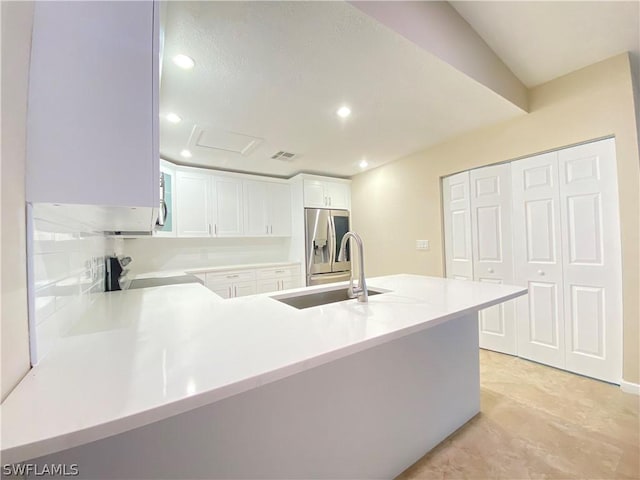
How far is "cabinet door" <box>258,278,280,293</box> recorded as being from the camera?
144 inches

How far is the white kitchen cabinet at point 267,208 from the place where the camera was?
3867 millimetres

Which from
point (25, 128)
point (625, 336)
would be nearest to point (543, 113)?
point (625, 336)

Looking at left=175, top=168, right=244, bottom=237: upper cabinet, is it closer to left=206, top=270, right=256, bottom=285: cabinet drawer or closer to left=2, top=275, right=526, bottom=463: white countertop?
left=206, top=270, right=256, bottom=285: cabinet drawer

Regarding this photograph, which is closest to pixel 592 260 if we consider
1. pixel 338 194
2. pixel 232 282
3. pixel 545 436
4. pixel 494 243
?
pixel 494 243

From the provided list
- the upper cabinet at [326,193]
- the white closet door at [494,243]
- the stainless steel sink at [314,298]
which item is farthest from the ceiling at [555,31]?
the upper cabinet at [326,193]

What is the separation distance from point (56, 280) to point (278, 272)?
3061 mm

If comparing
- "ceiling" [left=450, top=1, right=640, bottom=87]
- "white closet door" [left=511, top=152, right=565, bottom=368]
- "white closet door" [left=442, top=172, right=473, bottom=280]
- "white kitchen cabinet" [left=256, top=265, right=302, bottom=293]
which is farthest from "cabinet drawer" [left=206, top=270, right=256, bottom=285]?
"ceiling" [left=450, top=1, right=640, bottom=87]

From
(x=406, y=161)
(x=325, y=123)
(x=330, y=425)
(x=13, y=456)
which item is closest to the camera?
(x=13, y=456)

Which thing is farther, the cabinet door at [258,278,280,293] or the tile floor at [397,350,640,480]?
the cabinet door at [258,278,280,293]

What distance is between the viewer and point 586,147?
2072 millimetres

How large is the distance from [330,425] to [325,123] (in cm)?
232

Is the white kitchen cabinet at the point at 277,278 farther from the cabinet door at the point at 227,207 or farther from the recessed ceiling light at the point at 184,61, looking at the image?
the recessed ceiling light at the point at 184,61

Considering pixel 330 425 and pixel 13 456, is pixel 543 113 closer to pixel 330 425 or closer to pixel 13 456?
pixel 330 425

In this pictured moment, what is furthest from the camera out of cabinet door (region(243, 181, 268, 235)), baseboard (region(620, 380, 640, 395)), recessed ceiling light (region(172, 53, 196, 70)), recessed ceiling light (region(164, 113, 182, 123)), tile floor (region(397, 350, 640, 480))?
cabinet door (region(243, 181, 268, 235))
